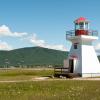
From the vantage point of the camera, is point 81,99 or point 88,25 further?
point 88,25

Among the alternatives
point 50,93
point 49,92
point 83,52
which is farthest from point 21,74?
point 50,93

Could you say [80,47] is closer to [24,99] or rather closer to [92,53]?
[92,53]

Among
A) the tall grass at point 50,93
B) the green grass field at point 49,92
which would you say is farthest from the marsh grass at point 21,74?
the tall grass at point 50,93

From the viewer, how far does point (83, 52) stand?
5162cm

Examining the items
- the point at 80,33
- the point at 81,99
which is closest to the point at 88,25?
the point at 80,33

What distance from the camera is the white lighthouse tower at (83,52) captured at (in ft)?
168

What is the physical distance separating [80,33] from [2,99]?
3238 centimetres

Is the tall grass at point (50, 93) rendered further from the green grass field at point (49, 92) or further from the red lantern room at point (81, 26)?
the red lantern room at point (81, 26)

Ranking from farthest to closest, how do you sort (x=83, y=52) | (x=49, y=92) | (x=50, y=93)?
(x=83, y=52), (x=49, y=92), (x=50, y=93)

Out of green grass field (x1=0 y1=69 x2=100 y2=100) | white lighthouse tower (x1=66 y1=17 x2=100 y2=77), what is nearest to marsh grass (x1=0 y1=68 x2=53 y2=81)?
white lighthouse tower (x1=66 y1=17 x2=100 y2=77)

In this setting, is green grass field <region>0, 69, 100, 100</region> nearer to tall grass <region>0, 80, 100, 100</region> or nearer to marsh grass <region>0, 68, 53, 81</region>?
tall grass <region>0, 80, 100, 100</region>

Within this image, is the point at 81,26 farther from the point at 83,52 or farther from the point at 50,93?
the point at 50,93

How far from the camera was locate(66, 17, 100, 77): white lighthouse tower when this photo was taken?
168ft

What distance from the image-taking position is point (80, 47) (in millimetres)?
51906
